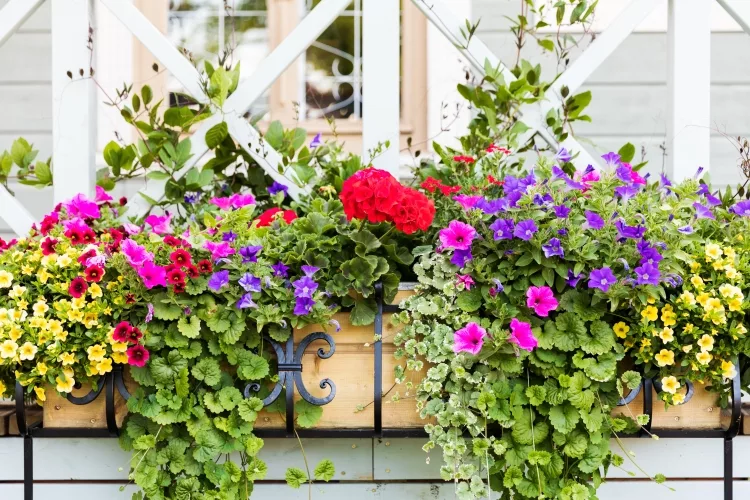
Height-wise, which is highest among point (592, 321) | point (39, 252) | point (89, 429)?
point (39, 252)

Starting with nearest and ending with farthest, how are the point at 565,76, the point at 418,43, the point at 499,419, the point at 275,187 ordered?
the point at 499,419
the point at 565,76
the point at 275,187
the point at 418,43

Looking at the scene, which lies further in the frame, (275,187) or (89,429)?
(275,187)

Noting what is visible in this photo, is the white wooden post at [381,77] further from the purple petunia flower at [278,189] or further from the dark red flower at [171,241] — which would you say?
the dark red flower at [171,241]

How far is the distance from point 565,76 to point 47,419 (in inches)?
52.7

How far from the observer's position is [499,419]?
112 cm

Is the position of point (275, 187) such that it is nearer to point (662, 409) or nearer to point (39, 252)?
point (39, 252)

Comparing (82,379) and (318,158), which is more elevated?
(318,158)

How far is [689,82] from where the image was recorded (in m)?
1.45

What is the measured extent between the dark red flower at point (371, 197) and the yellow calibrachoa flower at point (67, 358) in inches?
22.5

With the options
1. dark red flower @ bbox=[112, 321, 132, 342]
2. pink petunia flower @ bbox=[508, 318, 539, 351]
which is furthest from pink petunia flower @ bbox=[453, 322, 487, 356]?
dark red flower @ bbox=[112, 321, 132, 342]

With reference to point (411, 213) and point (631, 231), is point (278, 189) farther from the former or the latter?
point (631, 231)

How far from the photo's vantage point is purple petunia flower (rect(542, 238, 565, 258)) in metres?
1.13

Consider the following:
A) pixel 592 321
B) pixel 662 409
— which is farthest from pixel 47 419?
pixel 662 409

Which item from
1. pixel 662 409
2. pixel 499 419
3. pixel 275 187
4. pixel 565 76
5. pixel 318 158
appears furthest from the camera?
pixel 318 158
